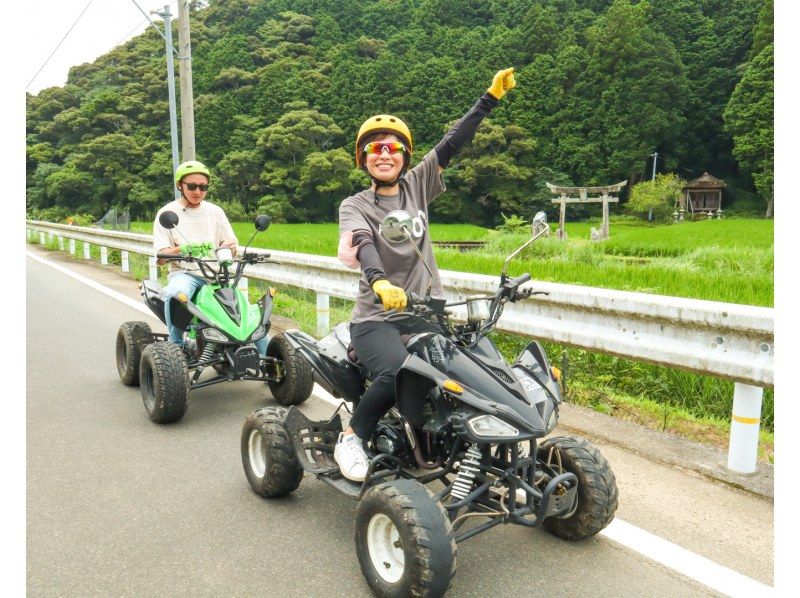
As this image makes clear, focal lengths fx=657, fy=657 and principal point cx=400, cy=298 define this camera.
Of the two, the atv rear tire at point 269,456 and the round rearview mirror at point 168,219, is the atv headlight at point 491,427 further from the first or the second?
the round rearview mirror at point 168,219

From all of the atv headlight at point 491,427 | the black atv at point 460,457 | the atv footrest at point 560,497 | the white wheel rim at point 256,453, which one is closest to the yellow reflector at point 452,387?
the black atv at point 460,457

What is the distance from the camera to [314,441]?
3607 mm

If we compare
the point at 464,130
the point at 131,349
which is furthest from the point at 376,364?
the point at 131,349

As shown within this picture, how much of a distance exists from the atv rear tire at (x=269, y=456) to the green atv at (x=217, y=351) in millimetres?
1232

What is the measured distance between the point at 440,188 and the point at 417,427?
59.1 inches

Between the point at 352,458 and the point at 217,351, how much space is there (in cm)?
246

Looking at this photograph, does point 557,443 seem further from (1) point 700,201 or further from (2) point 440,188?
(1) point 700,201

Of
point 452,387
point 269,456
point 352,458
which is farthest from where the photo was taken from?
point 269,456

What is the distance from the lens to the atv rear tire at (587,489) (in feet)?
9.52

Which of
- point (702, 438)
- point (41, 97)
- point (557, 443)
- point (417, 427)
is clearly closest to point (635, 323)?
point (702, 438)

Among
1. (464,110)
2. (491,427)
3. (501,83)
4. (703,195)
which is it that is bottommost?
(491,427)

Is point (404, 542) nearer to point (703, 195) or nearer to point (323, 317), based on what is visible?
point (323, 317)

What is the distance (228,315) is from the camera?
5117mm

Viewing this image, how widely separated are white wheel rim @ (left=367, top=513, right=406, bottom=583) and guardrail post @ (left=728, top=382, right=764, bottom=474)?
2.11 m
